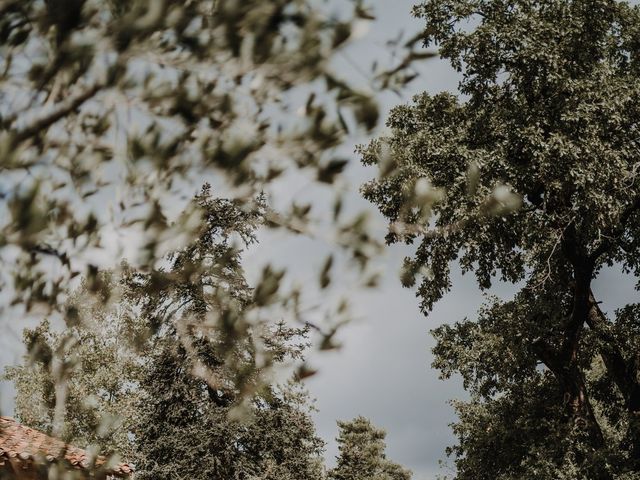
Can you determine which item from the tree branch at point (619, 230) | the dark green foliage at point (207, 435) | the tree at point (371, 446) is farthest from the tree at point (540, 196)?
the tree at point (371, 446)

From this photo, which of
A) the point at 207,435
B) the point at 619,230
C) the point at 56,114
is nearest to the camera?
the point at 56,114

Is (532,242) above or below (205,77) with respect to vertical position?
above

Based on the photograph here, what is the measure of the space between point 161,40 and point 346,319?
1740 millimetres

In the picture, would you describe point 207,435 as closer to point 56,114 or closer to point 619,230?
point 619,230

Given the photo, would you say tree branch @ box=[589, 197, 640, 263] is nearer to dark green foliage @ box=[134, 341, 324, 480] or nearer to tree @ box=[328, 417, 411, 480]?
dark green foliage @ box=[134, 341, 324, 480]

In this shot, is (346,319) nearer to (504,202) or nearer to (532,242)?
(504,202)

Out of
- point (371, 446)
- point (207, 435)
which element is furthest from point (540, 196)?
point (371, 446)

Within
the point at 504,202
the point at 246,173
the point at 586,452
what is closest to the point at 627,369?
the point at 586,452

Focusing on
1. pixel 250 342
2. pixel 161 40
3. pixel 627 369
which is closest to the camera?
pixel 161 40

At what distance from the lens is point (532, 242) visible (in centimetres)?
1530

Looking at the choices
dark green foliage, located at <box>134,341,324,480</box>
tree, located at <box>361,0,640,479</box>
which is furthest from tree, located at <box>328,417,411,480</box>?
tree, located at <box>361,0,640,479</box>

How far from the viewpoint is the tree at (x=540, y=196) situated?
14.3 m

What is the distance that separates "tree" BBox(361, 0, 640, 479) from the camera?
14.3 metres

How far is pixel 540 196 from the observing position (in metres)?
17.0
